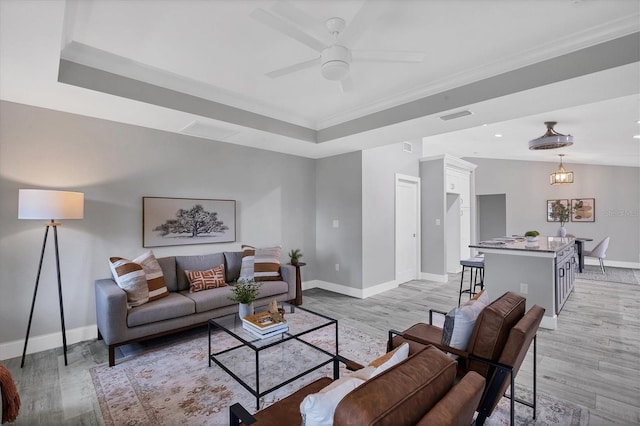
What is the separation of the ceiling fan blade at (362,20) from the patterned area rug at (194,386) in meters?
2.62

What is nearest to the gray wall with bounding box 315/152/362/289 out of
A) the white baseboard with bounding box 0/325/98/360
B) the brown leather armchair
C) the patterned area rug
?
the patterned area rug

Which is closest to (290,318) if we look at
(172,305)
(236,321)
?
(236,321)

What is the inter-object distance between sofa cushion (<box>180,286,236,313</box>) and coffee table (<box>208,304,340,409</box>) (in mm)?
518

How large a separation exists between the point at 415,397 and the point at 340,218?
4488 mm

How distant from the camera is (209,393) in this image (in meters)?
2.44

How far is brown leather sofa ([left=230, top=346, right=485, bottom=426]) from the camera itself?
90 centimetres

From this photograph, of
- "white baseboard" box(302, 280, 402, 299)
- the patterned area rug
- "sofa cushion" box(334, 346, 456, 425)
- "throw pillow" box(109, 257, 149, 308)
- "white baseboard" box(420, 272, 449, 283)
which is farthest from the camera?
"white baseboard" box(420, 272, 449, 283)

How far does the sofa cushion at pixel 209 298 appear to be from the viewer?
11.1ft

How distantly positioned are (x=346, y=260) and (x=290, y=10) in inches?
159

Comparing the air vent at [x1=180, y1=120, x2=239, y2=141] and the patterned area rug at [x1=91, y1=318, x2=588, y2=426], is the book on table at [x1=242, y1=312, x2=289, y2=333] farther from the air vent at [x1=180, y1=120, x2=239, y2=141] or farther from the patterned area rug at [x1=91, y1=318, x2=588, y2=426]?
the air vent at [x1=180, y1=120, x2=239, y2=141]

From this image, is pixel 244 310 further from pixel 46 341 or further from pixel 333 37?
pixel 333 37

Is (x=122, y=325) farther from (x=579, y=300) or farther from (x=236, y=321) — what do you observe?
(x=579, y=300)

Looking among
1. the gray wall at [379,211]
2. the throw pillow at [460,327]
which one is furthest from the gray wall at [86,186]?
the throw pillow at [460,327]

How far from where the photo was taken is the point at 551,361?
9.57 feet
